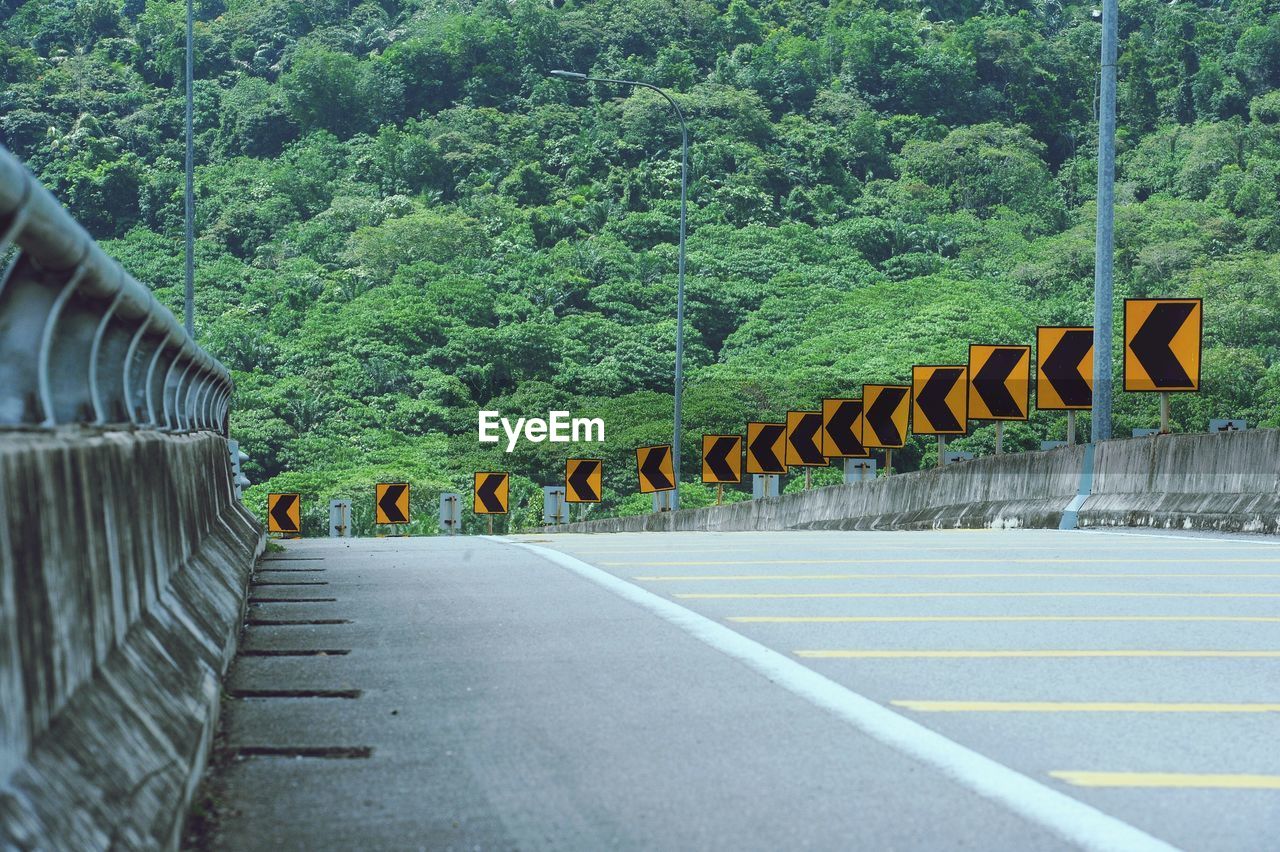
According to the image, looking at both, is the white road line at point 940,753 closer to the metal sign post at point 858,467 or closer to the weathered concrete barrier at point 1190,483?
the weathered concrete barrier at point 1190,483

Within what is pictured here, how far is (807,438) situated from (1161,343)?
756 inches

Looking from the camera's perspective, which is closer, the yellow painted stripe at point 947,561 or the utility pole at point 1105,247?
the yellow painted stripe at point 947,561

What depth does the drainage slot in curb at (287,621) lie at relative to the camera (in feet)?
32.0

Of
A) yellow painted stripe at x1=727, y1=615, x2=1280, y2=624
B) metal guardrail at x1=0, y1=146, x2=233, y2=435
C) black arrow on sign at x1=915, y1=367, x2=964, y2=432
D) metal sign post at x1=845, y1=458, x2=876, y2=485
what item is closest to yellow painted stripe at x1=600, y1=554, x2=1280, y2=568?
yellow painted stripe at x1=727, y1=615, x2=1280, y2=624

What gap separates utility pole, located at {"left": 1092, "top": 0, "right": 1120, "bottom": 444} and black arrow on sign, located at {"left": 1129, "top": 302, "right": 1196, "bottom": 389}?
188 cm

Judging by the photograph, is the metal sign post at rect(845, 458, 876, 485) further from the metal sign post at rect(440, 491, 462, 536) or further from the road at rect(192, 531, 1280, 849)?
the road at rect(192, 531, 1280, 849)

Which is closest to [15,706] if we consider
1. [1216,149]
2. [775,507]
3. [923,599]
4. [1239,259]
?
[923,599]

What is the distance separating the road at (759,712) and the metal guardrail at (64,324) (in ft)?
4.04

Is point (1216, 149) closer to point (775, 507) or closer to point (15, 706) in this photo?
point (775, 507)

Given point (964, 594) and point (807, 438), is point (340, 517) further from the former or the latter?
point (964, 594)

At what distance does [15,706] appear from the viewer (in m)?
3.90

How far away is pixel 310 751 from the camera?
6.49 m

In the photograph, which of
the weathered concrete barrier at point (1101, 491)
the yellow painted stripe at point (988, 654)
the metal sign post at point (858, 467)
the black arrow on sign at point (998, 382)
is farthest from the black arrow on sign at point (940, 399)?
the yellow painted stripe at point (988, 654)

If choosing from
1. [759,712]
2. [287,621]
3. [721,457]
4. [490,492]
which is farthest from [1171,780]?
[490,492]
